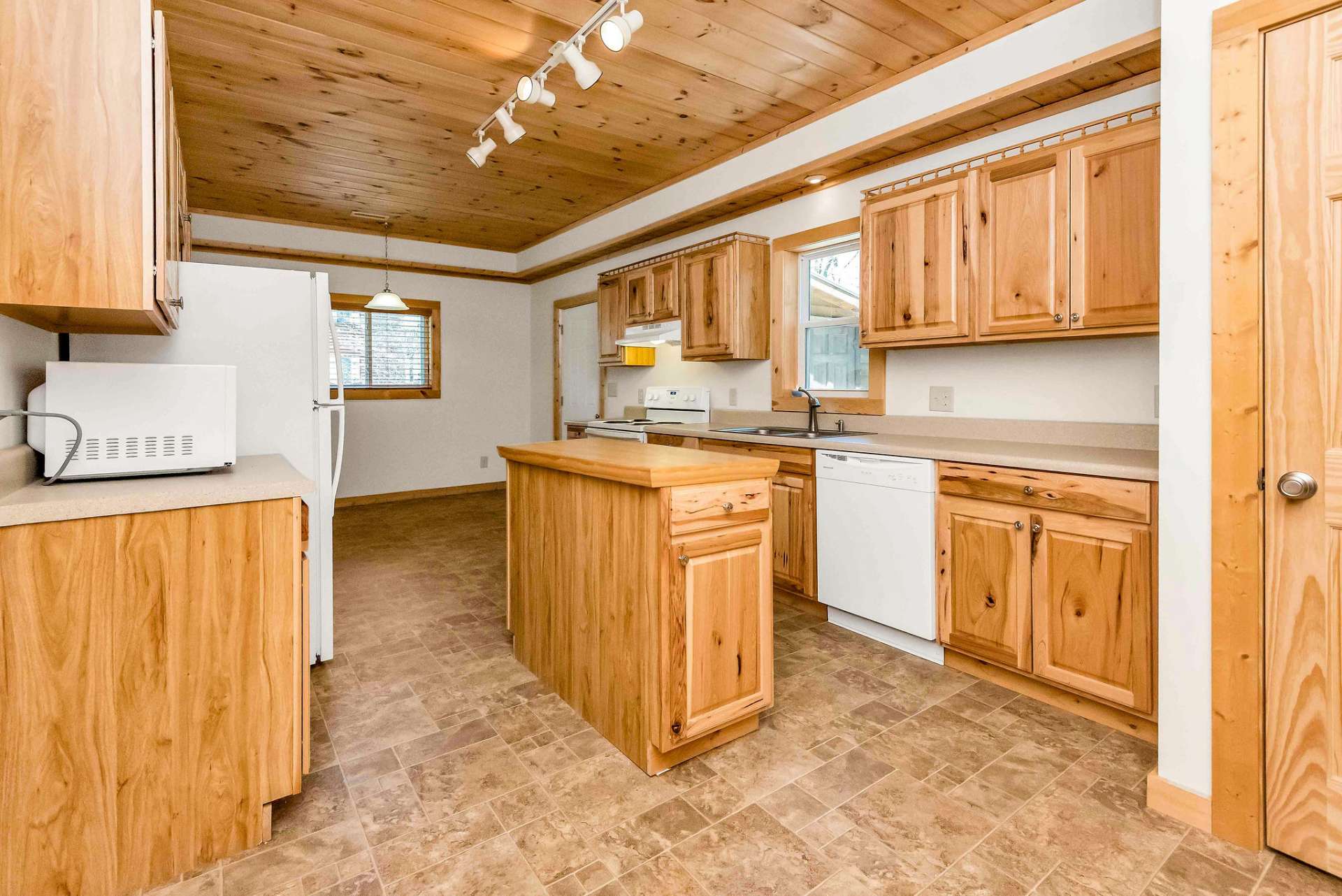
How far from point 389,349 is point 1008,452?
590 cm

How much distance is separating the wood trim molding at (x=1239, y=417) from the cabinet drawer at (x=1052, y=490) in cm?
44

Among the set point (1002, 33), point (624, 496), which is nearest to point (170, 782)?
point (624, 496)

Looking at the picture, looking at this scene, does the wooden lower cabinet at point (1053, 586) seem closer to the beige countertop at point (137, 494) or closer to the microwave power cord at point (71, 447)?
the beige countertop at point (137, 494)

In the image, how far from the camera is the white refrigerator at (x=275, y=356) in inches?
99.3

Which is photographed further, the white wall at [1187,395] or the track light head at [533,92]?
the track light head at [533,92]

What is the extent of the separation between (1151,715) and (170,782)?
2742 millimetres

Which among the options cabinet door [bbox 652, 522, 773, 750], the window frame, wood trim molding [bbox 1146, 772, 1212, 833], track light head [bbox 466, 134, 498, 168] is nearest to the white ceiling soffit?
the window frame

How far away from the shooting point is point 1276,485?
5.10 feet

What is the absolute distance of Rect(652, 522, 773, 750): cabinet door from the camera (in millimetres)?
1918

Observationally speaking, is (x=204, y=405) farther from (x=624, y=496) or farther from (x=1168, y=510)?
(x=1168, y=510)

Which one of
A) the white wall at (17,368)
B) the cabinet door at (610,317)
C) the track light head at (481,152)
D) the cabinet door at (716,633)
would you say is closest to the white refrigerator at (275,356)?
the white wall at (17,368)

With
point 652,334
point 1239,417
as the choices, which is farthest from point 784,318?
point 1239,417

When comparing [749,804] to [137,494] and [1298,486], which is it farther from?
[137,494]

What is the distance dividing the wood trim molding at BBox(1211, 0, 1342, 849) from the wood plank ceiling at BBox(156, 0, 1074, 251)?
1.25 m
